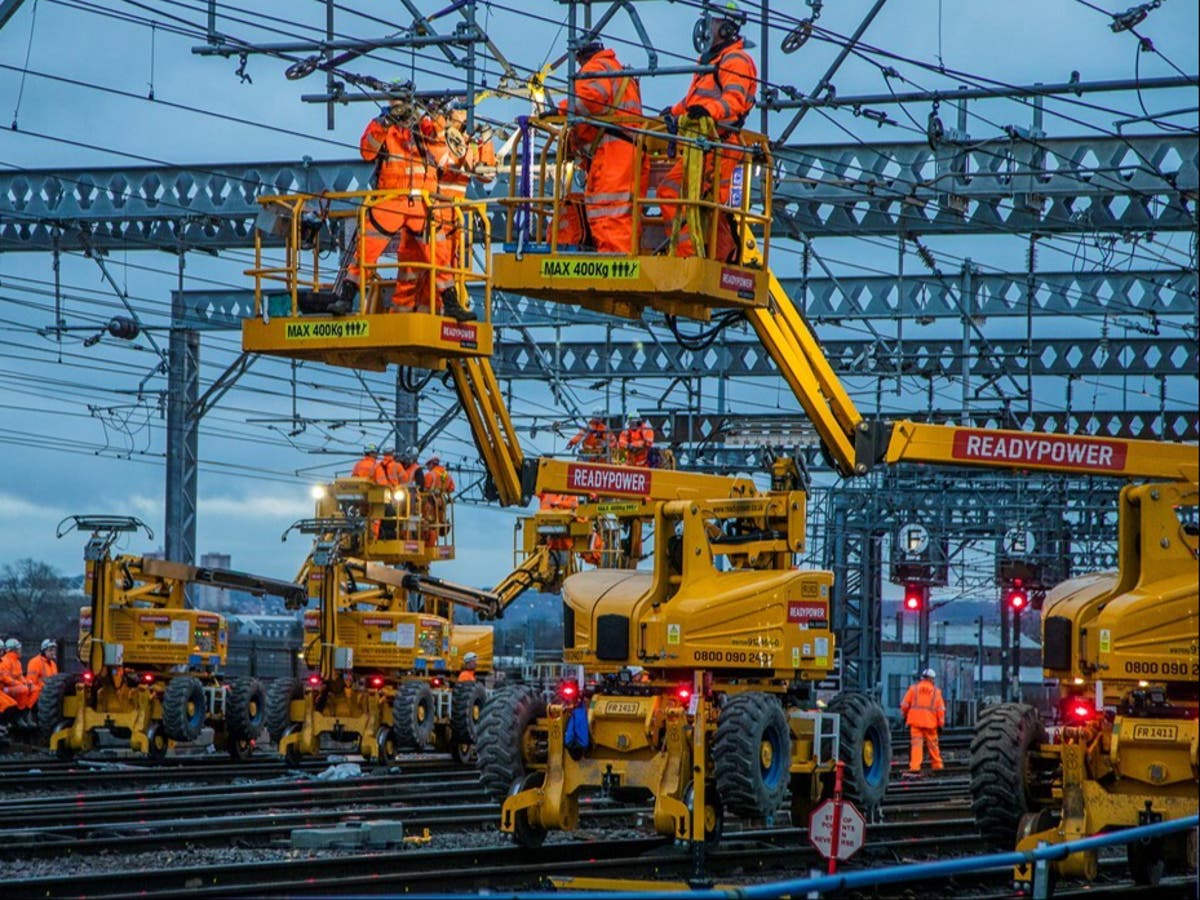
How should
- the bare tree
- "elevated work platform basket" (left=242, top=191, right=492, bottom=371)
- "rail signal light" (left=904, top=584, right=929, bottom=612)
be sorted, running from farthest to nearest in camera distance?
1. the bare tree
2. "rail signal light" (left=904, top=584, right=929, bottom=612)
3. "elevated work platform basket" (left=242, top=191, right=492, bottom=371)

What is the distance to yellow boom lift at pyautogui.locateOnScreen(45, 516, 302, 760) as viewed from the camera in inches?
1175

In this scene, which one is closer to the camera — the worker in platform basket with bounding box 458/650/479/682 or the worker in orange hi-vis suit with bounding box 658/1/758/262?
the worker in orange hi-vis suit with bounding box 658/1/758/262

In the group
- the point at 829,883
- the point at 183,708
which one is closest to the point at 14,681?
the point at 183,708

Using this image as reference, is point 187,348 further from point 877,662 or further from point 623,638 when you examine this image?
point 623,638

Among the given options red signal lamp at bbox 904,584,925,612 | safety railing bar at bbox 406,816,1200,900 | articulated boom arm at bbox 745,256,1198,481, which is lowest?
safety railing bar at bbox 406,816,1200,900

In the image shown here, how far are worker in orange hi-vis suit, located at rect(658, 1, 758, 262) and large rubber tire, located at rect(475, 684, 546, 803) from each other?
4.27m

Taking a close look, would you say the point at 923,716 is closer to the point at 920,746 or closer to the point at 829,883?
the point at 920,746

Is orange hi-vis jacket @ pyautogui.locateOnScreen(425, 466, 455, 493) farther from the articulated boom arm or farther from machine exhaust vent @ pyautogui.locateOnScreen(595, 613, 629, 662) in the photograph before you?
the articulated boom arm

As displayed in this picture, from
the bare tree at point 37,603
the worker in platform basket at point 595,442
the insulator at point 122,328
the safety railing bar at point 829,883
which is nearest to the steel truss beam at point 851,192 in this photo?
the insulator at point 122,328

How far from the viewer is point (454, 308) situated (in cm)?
1956

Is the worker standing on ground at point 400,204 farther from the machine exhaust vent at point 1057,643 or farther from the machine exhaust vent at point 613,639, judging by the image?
the machine exhaust vent at point 1057,643

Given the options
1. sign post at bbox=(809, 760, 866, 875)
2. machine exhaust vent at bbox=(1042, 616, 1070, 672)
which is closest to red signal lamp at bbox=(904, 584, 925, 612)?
machine exhaust vent at bbox=(1042, 616, 1070, 672)

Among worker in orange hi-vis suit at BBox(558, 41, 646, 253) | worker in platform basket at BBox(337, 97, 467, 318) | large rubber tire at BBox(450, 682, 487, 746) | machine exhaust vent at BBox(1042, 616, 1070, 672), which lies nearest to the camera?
machine exhaust vent at BBox(1042, 616, 1070, 672)

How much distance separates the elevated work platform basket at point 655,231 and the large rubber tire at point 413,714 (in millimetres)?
12503
